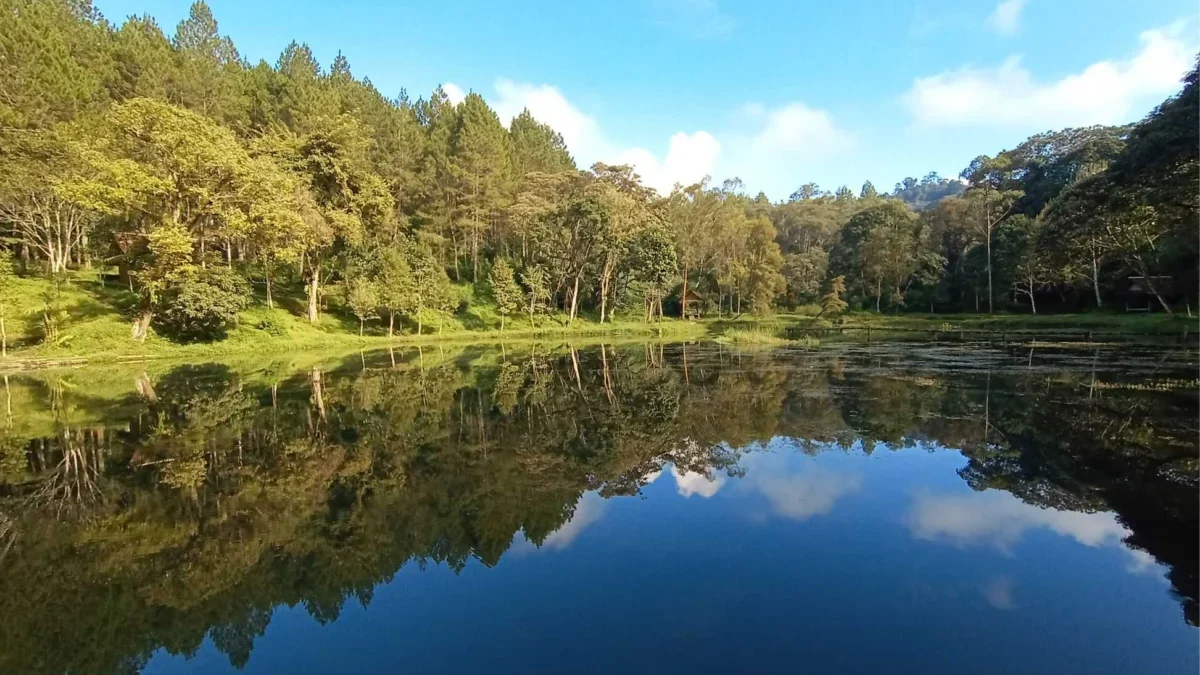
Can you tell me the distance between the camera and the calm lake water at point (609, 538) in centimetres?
499

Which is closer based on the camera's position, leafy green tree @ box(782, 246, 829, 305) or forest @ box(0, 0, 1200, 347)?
forest @ box(0, 0, 1200, 347)

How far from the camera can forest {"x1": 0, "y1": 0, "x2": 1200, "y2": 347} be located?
2866cm

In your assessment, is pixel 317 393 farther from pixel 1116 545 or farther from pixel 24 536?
pixel 1116 545

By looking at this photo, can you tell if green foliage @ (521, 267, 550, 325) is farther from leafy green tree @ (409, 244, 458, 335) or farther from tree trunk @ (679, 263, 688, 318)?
tree trunk @ (679, 263, 688, 318)

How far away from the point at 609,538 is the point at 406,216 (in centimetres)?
5290

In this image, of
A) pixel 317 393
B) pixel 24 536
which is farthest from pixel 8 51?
pixel 24 536

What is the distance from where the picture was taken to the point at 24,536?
7.41m

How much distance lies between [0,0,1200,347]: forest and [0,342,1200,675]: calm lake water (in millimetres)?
17437

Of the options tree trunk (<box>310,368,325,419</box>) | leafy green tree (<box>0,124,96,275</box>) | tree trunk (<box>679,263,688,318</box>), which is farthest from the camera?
tree trunk (<box>679,263,688,318</box>)

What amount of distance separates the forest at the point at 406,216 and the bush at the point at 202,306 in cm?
14

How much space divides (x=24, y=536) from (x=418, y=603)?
5.68 metres

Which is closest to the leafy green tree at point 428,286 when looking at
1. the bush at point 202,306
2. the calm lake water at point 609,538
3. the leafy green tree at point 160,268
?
the bush at point 202,306

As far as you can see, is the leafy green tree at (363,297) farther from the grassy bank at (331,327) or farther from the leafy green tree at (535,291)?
the leafy green tree at (535,291)

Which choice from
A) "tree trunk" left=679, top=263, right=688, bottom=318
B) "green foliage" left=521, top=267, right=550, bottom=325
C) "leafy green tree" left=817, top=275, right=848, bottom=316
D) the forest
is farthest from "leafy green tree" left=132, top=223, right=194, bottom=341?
"leafy green tree" left=817, top=275, right=848, bottom=316
